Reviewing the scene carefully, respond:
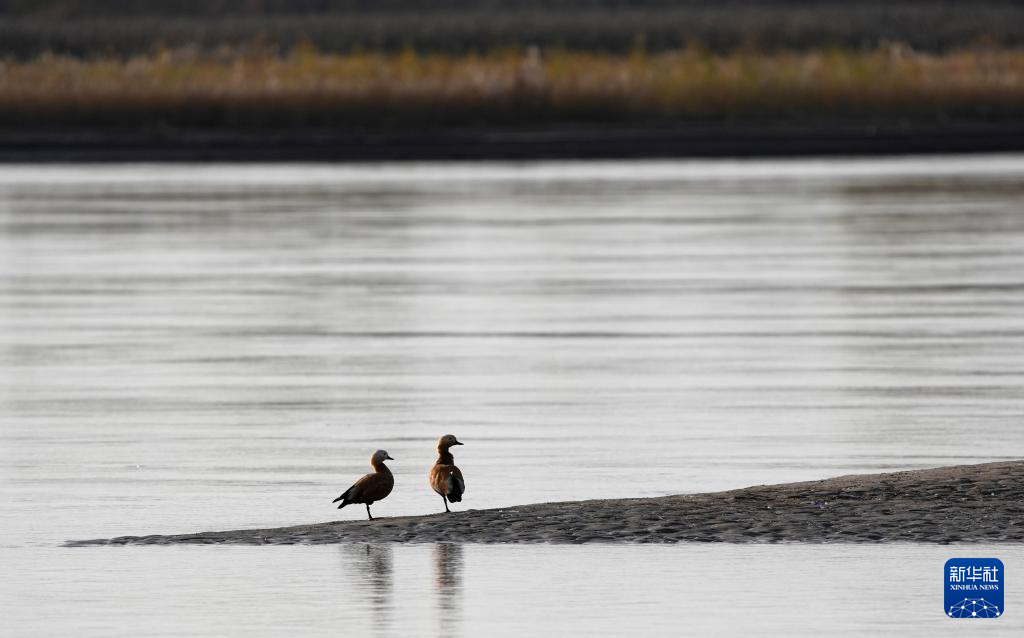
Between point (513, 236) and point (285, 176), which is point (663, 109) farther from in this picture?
point (513, 236)

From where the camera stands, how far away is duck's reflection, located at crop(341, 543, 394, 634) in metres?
7.82

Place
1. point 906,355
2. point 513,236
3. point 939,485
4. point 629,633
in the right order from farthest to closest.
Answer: point 513,236
point 906,355
point 939,485
point 629,633

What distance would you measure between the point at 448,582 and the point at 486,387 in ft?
19.4

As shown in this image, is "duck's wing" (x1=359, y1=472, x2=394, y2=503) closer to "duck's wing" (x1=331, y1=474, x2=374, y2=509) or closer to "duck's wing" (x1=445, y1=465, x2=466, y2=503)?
"duck's wing" (x1=331, y1=474, x2=374, y2=509)

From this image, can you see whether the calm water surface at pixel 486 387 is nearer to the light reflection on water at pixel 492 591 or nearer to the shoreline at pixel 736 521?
the light reflection on water at pixel 492 591

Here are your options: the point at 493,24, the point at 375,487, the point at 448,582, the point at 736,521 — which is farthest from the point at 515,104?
the point at 493,24

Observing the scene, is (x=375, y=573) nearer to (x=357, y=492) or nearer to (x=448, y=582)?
(x=448, y=582)

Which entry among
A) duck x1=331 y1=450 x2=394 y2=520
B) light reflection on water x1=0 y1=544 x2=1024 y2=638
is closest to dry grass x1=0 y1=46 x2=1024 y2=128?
duck x1=331 y1=450 x2=394 y2=520

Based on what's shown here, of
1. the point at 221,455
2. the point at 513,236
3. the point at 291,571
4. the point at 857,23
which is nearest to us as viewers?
the point at 291,571

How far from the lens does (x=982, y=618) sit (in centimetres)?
756

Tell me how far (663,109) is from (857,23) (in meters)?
46.7

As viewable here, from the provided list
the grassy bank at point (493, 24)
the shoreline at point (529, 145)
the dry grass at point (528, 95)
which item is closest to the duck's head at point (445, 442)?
the shoreline at point (529, 145)

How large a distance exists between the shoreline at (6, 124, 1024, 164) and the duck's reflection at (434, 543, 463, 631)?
2906 centimetres

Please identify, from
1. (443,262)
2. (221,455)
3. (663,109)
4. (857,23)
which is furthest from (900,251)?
(857,23)
